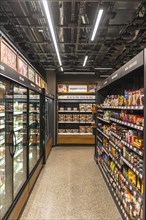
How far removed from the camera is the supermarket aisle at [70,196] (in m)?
3.82

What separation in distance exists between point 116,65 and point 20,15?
19.9ft

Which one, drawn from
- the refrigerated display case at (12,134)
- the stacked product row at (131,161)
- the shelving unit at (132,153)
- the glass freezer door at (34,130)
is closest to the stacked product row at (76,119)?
the glass freezer door at (34,130)

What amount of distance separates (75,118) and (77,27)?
6496mm

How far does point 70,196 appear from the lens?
4.64 meters

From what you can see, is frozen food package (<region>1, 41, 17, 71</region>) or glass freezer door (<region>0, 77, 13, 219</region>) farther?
frozen food package (<region>1, 41, 17, 71</region>)

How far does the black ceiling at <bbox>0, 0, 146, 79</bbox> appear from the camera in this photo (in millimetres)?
4312

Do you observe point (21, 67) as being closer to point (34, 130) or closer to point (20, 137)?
point (20, 137)

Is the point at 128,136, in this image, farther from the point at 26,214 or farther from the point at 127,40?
the point at 127,40

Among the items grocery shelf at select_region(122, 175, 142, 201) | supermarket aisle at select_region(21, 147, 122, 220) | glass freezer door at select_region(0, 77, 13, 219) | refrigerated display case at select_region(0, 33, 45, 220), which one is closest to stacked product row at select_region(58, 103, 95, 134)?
supermarket aisle at select_region(21, 147, 122, 220)

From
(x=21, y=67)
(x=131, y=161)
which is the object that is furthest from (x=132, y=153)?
(x=21, y=67)

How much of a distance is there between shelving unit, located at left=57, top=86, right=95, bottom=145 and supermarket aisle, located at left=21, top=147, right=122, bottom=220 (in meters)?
3.84

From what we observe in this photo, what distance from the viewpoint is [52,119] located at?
10.8 meters

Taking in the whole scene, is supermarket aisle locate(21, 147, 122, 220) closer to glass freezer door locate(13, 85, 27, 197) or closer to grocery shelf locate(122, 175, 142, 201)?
glass freezer door locate(13, 85, 27, 197)

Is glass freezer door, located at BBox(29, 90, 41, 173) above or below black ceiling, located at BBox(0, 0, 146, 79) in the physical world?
below
